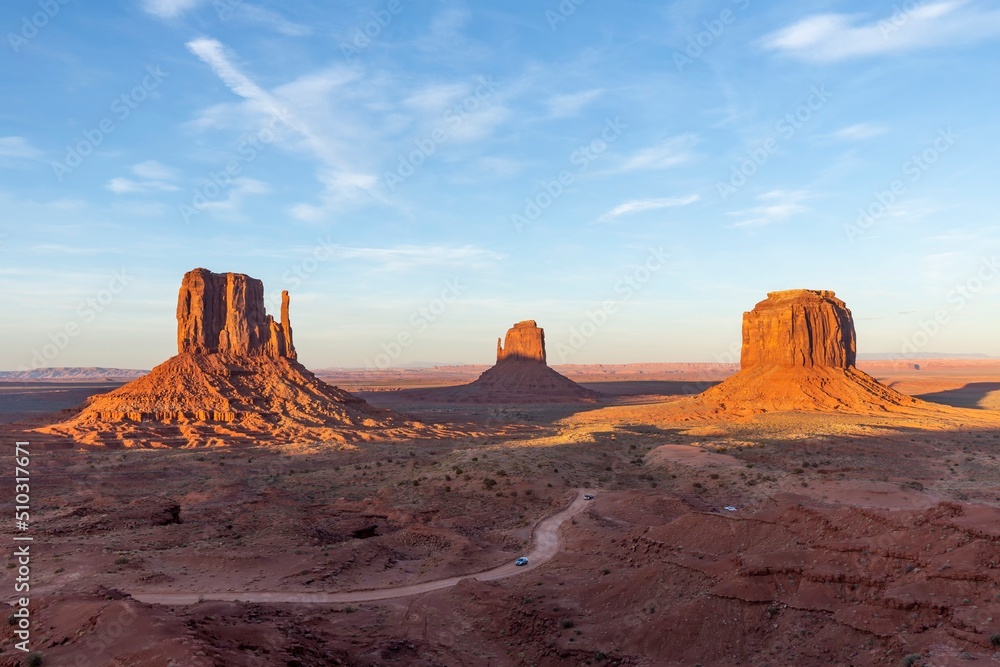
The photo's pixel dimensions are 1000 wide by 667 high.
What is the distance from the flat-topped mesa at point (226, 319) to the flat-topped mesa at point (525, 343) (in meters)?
84.1

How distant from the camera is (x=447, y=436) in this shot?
65.8 m

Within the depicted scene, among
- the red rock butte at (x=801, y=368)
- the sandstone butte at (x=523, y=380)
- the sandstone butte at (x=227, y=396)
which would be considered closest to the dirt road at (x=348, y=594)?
the sandstone butte at (x=227, y=396)

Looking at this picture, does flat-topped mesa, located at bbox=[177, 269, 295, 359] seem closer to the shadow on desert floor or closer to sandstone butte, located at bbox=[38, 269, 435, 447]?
sandstone butte, located at bbox=[38, 269, 435, 447]

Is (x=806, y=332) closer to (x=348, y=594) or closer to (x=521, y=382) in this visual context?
(x=521, y=382)

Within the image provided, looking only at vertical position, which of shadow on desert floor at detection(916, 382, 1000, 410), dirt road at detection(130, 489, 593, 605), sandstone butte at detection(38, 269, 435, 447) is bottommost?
shadow on desert floor at detection(916, 382, 1000, 410)

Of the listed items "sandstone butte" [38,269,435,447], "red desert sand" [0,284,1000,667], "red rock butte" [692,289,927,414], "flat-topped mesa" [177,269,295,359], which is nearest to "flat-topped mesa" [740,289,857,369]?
"red rock butte" [692,289,927,414]

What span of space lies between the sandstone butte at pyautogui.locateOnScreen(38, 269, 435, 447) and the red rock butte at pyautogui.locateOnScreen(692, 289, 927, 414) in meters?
45.5

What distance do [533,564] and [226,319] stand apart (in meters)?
57.8

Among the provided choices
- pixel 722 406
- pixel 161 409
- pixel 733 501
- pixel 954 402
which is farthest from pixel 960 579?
pixel 954 402

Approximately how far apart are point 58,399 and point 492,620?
16339cm

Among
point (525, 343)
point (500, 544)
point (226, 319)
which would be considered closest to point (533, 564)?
point (500, 544)

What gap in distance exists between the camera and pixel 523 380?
14250 cm

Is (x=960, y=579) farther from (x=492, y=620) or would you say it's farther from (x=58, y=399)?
(x=58, y=399)

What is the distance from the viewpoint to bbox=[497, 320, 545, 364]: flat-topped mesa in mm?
149375
